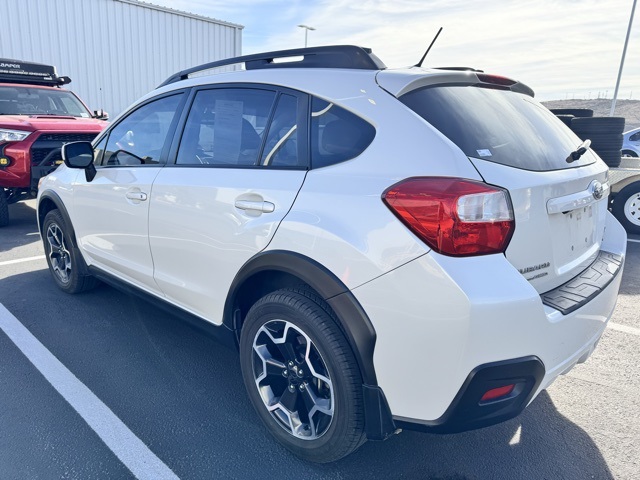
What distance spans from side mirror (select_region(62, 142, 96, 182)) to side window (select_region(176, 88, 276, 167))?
1.06 metres

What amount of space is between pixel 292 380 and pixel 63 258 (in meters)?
2.96

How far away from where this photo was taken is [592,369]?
3.13m

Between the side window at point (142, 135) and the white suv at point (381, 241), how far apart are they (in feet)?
0.87

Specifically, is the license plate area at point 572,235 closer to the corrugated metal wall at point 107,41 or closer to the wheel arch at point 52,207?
the wheel arch at point 52,207

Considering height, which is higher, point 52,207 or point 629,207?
point 52,207

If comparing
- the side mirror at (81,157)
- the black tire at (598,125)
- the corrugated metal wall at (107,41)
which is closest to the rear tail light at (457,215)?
the side mirror at (81,157)

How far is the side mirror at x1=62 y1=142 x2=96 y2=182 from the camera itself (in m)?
3.44

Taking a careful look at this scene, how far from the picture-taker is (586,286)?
209 cm

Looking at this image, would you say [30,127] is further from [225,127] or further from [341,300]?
[341,300]

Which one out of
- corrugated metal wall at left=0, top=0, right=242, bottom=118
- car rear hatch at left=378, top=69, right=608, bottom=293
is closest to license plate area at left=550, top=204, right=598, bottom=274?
car rear hatch at left=378, top=69, right=608, bottom=293

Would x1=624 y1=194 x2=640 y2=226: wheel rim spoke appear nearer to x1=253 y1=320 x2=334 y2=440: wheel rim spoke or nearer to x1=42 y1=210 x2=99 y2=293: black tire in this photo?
x1=253 y1=320 x2=334 y2=440: wheel rim spoke

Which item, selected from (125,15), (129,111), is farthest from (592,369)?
(125,15)

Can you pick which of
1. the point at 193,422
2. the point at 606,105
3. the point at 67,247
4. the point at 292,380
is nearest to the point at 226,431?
the point at 193,422

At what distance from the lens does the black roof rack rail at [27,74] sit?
7980 mm
